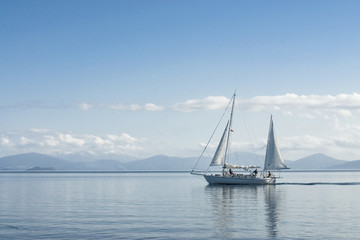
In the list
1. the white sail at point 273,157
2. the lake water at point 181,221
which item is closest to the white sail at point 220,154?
the white sail at point 273,157

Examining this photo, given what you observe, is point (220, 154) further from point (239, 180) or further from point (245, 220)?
point (245, 220)

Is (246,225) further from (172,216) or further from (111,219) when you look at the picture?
(111,219)

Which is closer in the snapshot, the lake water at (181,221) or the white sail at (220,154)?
the lake water at (181,221)

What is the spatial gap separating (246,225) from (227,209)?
589 inches

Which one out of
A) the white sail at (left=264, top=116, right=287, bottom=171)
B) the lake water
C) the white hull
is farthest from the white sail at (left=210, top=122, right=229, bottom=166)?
the lake water

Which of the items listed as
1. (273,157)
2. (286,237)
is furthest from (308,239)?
(273,157)

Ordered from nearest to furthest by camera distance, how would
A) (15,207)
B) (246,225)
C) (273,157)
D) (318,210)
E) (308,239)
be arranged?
(308,239) → (246,225) → (318,210) → (15,207) → (273,157)

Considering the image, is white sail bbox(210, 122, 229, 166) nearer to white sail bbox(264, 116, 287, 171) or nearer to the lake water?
white sail bbox(264, 116, 287, 171)

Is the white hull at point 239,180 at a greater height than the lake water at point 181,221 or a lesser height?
greater

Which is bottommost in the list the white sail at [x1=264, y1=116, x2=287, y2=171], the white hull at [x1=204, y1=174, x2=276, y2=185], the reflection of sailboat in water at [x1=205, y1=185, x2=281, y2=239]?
the reflection of sailboat in water at [x1=205, y1=185, x2=281, y2=239]

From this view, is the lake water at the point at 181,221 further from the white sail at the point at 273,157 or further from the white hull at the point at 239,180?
the white sail at the point at 273,157

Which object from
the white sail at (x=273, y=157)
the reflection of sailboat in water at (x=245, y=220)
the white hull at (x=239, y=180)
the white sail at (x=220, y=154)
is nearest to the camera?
the reflection of sailboat in water at (x=245, y=220)

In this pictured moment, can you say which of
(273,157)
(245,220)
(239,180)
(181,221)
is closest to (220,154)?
(239,180)

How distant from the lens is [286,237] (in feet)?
122
